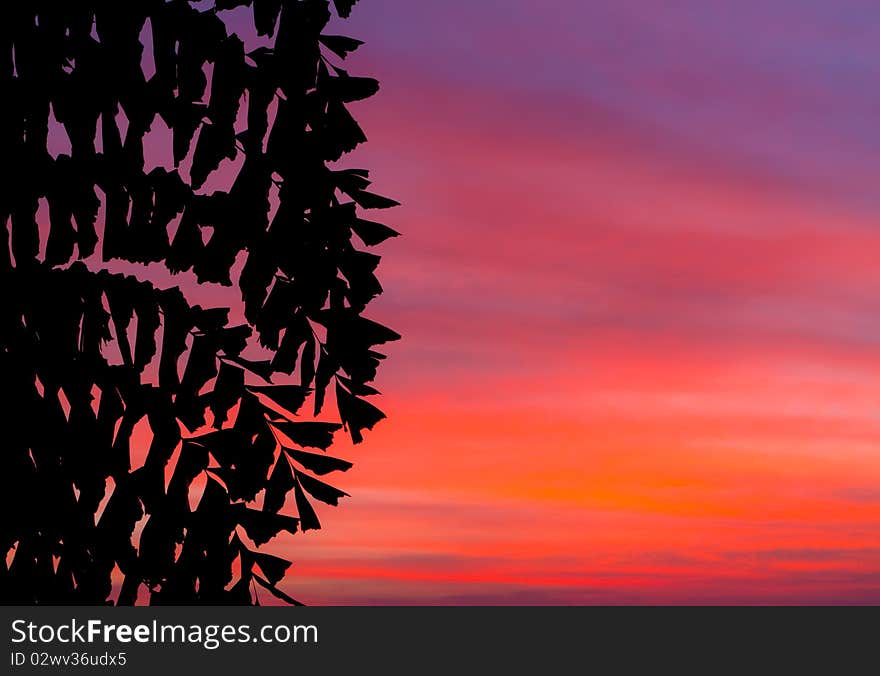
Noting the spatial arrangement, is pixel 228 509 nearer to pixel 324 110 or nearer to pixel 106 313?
pixel 106 313

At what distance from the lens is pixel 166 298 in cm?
759

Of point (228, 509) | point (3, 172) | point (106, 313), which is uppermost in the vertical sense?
point (3, 172)

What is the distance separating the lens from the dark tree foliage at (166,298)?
7359mm

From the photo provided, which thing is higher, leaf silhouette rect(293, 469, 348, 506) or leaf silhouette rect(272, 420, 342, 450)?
leaf silhouette rect(272, 420, 342, 450)

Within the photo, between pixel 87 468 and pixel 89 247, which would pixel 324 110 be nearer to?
pixel 89 247

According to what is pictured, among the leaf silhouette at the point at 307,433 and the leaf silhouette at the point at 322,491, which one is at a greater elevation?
the leaf silhouette at the point at 307,433

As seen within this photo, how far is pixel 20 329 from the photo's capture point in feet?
24.3

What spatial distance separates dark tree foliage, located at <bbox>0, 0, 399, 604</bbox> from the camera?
24.1ft
